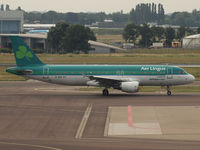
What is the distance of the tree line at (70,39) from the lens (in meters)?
142

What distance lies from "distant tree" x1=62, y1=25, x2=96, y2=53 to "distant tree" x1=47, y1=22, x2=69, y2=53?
22.2 ft

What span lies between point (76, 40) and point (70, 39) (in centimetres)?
190

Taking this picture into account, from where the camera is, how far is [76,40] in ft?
467

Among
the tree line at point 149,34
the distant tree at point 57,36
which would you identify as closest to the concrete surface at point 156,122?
the distant tree at point 57,36

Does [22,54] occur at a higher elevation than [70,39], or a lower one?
higher

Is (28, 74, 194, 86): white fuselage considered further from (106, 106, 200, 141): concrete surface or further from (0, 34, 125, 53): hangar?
(0, 34, 125, 53): hangar

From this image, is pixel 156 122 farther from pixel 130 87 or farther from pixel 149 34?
pixel 149 34

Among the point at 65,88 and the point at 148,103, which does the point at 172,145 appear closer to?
the point at 148,103

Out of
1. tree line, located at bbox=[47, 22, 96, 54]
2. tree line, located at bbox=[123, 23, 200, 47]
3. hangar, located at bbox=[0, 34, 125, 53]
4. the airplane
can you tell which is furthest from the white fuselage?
tree line, located at bbox=[123, 23, 200, 47]

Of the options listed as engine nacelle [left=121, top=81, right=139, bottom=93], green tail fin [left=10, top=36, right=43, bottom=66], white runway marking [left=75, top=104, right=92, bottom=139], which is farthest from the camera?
green tail fin [left=10, top=36, right=43, bottom=66]

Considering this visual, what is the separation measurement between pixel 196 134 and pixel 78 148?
8.46m

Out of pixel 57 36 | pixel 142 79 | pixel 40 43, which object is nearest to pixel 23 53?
pixel 142 79

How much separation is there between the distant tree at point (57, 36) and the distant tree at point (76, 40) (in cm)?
677

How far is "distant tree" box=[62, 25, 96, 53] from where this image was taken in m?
141
